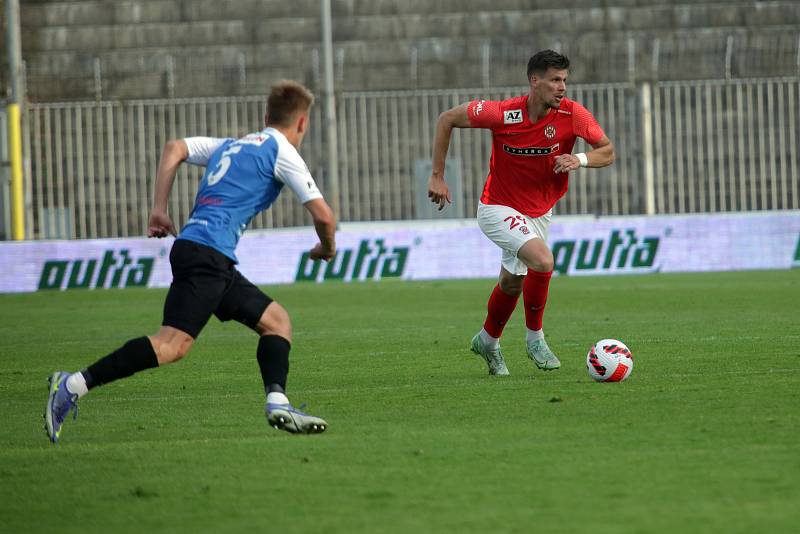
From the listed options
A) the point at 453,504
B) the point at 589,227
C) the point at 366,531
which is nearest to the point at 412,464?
the point at 453,504

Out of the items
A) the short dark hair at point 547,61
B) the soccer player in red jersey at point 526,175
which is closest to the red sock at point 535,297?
the soccer player in red jersey at point 526,175

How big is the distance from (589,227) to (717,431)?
16.1 m

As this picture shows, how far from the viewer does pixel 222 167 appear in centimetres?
718

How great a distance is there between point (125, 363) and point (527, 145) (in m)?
3.91

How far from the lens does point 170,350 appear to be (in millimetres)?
7023

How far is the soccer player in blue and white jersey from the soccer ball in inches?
93.3

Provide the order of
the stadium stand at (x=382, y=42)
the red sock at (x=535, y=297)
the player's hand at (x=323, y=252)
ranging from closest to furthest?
the player's hand at (x=323, y=252)
the red sock at (x=535, y=297)
the stadium stand at (x=382, y=42)

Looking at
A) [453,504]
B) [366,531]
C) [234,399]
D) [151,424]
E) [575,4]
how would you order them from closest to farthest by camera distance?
[366,531] < [453,504] < [151,424] < [234,399] < [575,4]

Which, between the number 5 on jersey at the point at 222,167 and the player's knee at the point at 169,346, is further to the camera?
the number 5 on jersey at the point at 222,167

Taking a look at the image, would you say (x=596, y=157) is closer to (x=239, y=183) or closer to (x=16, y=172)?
(x=239, y=183)

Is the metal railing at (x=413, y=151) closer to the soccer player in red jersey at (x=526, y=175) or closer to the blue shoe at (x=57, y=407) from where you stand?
the soccer player in red jersey at (x=526, y=175)

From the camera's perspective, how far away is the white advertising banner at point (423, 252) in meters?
22.6

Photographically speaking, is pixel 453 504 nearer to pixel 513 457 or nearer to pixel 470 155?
pixel 513 457

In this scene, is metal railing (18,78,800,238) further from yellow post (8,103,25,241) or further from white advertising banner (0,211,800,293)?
white advertising banner (0,211,800,293)
